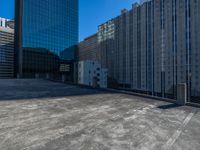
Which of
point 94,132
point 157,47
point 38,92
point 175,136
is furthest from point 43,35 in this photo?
point 175,136

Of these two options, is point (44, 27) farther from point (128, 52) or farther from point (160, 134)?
point (160, 134)

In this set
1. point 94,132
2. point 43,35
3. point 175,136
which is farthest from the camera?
Answer: point 43,35

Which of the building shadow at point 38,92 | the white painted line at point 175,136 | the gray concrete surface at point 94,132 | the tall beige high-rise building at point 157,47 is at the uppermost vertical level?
the tall beige high-rise building at point 157,47

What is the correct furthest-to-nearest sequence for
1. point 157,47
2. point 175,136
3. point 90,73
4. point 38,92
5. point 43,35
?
point 90,73, point 43,35, point 157,47, point 38,92, point 175,136

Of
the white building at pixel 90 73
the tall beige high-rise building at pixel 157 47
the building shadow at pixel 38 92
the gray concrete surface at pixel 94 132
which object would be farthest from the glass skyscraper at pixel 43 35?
the gray concrete surface at pixel 94 132

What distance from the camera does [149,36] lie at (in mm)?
54219

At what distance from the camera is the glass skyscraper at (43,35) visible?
60.2 meters

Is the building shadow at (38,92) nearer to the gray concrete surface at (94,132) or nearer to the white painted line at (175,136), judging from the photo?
the gray concrete surface at (94,132)

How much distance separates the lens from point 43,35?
64625 mm

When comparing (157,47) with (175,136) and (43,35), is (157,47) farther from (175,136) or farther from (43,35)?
(175,136)

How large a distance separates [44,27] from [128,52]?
41.7 meters

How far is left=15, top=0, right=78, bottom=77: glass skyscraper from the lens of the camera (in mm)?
60156

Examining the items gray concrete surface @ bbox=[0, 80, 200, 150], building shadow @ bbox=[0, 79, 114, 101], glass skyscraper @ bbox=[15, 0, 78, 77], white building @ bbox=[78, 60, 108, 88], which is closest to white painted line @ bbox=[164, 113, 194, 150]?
gray concrete surface @ bbox=[0, 80, 200, 150]

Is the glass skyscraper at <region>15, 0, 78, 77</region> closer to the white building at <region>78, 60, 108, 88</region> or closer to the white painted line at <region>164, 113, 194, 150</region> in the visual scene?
the white building at <region>78, 60, 108, 88</region>
